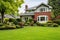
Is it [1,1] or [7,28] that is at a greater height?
[1,1]

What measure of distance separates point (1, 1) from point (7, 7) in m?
2.28

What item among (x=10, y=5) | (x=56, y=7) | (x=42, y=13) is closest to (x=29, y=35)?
(x=10, y=5)

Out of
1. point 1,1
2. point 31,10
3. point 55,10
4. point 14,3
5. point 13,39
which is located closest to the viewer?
point 13,39

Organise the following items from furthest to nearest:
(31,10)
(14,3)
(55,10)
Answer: (31,10) → (55,10) → (14,3)

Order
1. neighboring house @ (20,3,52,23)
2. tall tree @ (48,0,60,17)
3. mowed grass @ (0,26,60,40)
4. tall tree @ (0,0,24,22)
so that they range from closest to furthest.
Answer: mowed grass @ (0,26,60,40), tall tree @ (0,0,24,22), tall tree @ (48,0,60,17), neighboring house @ (20,3,52,23)

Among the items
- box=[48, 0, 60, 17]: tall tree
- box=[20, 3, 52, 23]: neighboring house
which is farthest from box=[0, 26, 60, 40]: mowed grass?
box=[20, 3, 52, 23]: neighboring house

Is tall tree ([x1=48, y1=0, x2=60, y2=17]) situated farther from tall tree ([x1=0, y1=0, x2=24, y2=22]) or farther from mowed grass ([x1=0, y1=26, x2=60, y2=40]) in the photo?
mowed grass ([x1=0, y1=26, x2=60, y2=40])

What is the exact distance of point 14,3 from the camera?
1916 inches

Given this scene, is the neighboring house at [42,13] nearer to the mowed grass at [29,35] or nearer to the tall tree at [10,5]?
the tall tree at [10,5]

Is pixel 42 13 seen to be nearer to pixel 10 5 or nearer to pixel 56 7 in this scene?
pixel 56 7

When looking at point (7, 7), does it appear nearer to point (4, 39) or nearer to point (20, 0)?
point (20, 0)

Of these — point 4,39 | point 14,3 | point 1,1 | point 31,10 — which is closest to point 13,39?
point 4,39

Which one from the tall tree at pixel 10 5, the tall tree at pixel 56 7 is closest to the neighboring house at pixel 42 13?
the tall tree at pixel 56 7

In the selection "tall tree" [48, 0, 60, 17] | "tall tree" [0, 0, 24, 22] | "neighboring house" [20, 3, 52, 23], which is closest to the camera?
"tall tree" [0, 0, 24, 22]
